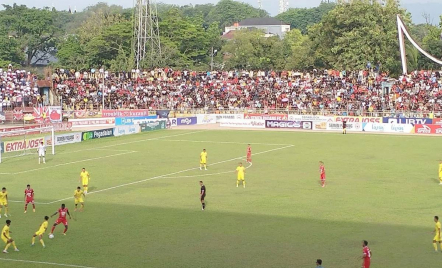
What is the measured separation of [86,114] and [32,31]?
5299 centimetres

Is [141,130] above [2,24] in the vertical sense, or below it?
below

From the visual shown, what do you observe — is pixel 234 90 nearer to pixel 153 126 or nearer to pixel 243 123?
pixel 243 123

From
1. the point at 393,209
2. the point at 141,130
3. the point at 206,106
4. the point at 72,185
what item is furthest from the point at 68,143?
the point at 393,209

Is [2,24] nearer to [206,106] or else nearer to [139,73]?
[139,73]

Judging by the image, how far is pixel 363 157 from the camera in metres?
52.7

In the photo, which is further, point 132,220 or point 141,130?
point 141,130

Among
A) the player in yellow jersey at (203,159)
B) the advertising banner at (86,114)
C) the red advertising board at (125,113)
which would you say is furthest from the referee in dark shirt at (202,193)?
the advertising banner at (86,114)

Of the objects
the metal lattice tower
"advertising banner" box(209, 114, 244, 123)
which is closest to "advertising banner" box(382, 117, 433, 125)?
"advertising banner" box(209, 114, 244, 123)

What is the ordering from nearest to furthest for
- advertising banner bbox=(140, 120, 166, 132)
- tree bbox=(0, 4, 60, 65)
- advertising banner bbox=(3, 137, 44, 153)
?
1. advertising banner bbox=(3, 137, 44, 153)
2. advertising banner bbox=(140, 120, 166, 132)
3. tree bbox=(0, 4, 60, 65)

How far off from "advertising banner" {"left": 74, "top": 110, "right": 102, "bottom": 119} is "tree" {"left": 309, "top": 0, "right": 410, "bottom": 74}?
3269 cm

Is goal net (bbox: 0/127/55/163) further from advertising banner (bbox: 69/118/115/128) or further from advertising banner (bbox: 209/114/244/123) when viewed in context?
advertising banner (bbox: 209/114/244/123)

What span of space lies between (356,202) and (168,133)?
4106 centimetres

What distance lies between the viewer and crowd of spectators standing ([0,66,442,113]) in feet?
270

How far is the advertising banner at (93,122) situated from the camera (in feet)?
261
